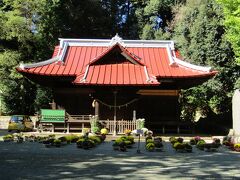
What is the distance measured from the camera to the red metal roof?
27.2 meters

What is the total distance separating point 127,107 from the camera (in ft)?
→ 94.8

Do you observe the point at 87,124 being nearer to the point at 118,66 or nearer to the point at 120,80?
the point at 120,80

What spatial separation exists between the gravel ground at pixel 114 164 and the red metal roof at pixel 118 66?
1072 cm

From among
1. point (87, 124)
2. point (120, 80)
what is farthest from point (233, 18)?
point (87, 124)

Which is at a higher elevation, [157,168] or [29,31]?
[29,31]

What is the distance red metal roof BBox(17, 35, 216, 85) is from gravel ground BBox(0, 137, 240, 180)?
35.2 ft

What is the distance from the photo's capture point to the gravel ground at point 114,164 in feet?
36.1

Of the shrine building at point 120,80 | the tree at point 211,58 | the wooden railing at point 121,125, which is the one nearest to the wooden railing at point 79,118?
the shrine building at point 120,80

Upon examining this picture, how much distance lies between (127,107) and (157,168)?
16.7 metres

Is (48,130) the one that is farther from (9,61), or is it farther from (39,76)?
(9,61)

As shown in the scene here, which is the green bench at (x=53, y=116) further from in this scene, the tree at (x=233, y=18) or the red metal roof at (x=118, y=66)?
the tree at (x=233, y=18)

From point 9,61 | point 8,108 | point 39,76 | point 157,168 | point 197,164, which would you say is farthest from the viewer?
point 8,108

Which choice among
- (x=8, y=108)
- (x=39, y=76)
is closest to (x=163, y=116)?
(x=39, y=76)

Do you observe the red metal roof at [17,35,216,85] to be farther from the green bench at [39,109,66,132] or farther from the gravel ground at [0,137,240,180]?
the gravel ground at [0,137,240,180]
